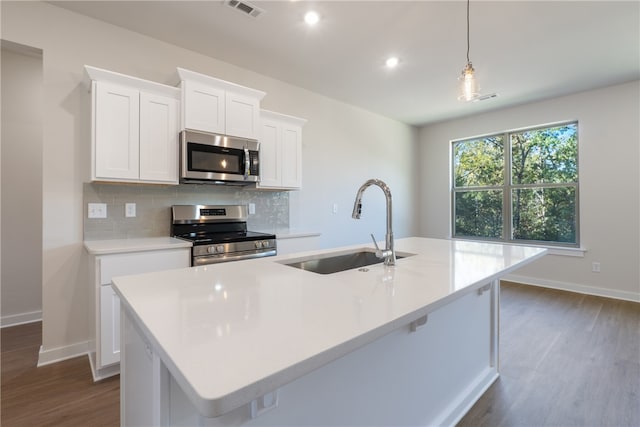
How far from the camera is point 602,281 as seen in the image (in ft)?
12.8

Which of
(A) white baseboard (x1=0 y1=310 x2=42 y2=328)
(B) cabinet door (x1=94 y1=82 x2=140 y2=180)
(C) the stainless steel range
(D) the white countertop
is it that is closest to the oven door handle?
(C) the stainless steel range

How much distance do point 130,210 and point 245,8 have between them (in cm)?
186

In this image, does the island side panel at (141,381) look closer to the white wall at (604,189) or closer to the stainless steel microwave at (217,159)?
the stainless steel microwave at (217,159)

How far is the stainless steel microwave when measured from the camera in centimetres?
255

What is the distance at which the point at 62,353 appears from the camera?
2346mm

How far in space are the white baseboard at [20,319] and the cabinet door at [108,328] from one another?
1797 millimetres

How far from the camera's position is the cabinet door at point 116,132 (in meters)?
2.21

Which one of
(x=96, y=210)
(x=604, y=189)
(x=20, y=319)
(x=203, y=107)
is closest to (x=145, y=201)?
(x=96, y=210)

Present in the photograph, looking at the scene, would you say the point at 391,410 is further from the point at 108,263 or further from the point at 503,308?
the point at 503,308

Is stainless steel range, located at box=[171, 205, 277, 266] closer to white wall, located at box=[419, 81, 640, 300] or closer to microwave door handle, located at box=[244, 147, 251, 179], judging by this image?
microwave door handle, located at box=[244, 147, 251, 179]

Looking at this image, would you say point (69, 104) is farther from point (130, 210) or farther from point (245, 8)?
point (245, 8)

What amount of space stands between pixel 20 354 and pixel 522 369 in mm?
3811

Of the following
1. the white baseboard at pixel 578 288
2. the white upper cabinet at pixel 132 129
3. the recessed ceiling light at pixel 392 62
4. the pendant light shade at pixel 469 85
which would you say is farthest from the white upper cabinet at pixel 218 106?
the white baseboard at pixel 578 288

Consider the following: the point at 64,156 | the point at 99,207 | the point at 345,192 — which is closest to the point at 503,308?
the point at 345,192
